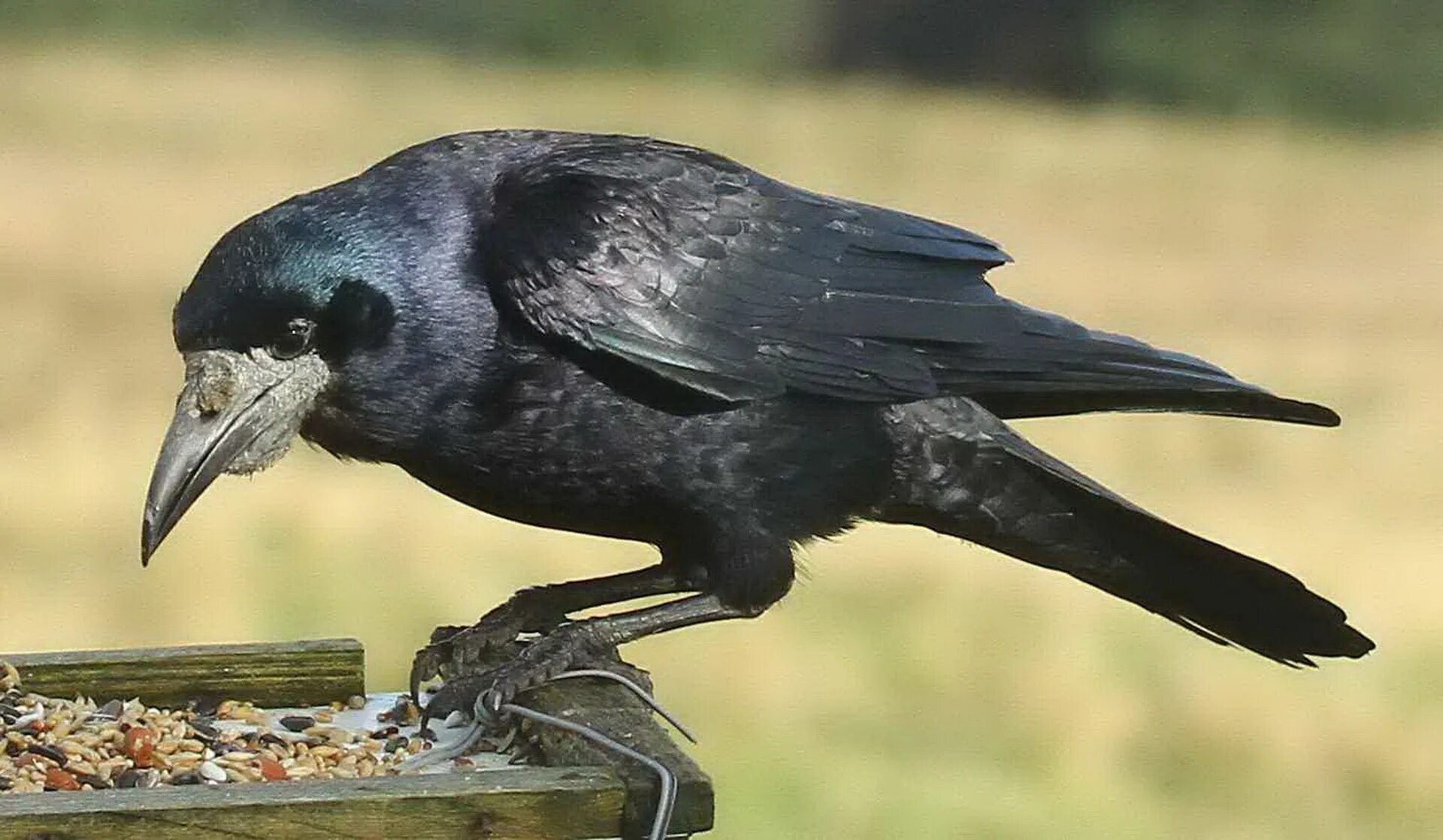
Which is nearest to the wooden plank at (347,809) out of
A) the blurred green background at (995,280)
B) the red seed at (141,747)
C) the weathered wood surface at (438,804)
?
the weathered wood surface at (438,804)

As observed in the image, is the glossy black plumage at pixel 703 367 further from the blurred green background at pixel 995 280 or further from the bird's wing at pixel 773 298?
the blurred green background at pixel 995 280

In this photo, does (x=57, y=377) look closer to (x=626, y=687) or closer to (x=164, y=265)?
(x=164, y=265)

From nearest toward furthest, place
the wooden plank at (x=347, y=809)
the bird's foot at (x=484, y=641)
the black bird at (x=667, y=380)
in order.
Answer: the wooden plank at (x=347, y=809)
the black bird at (x=667, y=380)
the bird's foot at (x=484, y=641)

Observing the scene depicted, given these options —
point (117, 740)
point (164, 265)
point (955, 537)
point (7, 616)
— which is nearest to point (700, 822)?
point (117, 740)

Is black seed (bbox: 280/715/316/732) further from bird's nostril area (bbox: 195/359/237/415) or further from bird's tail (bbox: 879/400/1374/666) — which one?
bird's tail (bbox: 879/400/1374/666)

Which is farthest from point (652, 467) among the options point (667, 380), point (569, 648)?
point (569, 648)

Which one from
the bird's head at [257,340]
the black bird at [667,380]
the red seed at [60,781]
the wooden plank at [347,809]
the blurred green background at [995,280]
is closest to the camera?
the wooden plank at [347,809]

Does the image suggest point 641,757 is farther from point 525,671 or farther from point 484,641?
point 484,641

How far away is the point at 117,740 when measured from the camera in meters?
2.28

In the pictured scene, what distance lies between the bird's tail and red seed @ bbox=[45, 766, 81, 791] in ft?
3.48

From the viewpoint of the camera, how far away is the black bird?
92.2 inches

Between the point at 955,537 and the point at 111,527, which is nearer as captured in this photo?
the point at 955,537

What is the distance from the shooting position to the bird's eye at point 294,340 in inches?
90.2

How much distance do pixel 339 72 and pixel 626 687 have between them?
3113mm
